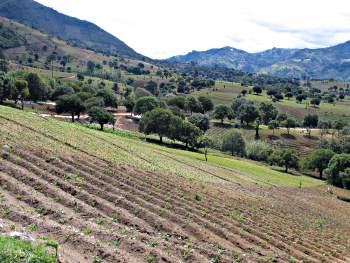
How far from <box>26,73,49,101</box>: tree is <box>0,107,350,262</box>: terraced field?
96.5 meters

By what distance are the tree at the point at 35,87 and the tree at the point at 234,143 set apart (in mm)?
63754

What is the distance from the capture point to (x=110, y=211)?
25.0 metres

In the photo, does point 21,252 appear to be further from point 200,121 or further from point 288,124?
point 288,124

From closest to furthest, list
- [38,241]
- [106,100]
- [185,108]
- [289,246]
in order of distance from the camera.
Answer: [38,241] → [289,246] → [106,100] → [185,108]

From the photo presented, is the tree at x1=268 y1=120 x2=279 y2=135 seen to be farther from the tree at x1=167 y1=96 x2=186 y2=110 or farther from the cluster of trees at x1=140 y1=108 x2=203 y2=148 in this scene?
the cluster of trees at x1=140 y1=108 x2=203 y2=148

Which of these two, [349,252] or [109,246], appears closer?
[109,246]

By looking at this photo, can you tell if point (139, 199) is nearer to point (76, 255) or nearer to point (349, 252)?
point (76, 255)

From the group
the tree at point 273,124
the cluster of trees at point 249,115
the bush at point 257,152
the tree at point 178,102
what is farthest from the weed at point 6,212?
the tree at point 178,102

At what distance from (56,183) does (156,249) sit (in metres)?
10.3

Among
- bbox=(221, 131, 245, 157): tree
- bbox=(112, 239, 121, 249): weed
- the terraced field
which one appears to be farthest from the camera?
bbox=(221, 131, 245, 157): tree

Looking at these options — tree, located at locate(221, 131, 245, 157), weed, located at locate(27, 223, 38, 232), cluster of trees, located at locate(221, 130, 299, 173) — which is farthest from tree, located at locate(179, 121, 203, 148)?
weed, located at locate(27, 223, 38, 232)

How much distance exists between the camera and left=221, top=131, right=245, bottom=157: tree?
135 meters

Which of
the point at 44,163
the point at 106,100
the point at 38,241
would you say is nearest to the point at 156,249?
the point at 38,241

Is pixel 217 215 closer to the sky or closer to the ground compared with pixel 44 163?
closer to the ground
